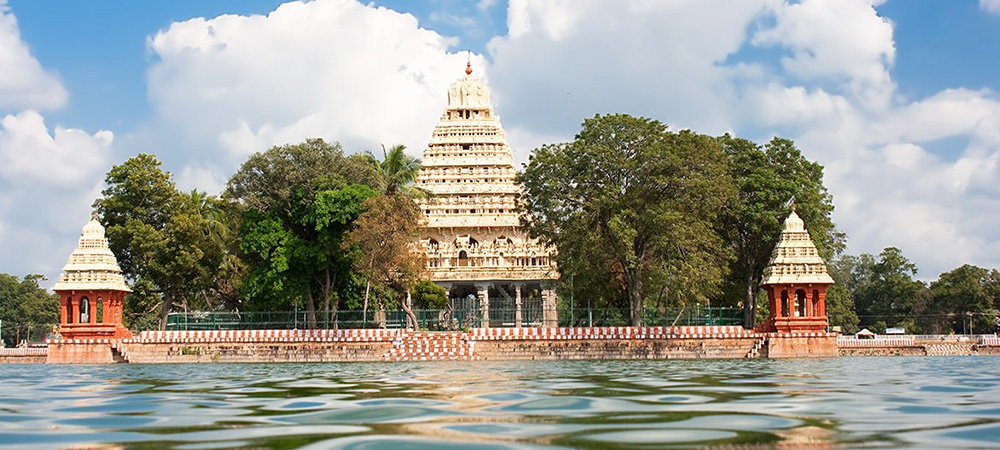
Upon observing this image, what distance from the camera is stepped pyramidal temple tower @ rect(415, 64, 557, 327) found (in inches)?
2586

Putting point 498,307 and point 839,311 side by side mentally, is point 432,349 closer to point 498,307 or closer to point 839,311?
point 498,307

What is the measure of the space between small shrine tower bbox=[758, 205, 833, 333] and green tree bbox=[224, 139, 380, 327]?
58.5 feet

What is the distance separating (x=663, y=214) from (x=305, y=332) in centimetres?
1474

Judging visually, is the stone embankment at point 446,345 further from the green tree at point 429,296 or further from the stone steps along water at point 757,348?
the green tree at point 429,296

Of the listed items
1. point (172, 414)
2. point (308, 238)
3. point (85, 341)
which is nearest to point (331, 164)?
point (308, 238)

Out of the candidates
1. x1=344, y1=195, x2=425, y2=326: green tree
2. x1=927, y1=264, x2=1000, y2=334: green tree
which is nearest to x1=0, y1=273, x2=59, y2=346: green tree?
x1=344, y1=195, x2=425, y2=326: green tree

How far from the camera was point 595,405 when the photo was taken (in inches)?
448

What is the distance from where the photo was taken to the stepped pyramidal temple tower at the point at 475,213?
6569cm

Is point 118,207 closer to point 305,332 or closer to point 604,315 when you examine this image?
point 305,332

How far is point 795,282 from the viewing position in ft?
128

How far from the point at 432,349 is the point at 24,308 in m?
53.8

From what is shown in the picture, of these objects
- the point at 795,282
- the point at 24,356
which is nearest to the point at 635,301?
the point at 795,282

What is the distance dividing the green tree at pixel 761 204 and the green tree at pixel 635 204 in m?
3.22

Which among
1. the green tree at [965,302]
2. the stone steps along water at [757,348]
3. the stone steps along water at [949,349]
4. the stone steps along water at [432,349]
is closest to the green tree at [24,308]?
the stone steps along water at [432,349]
